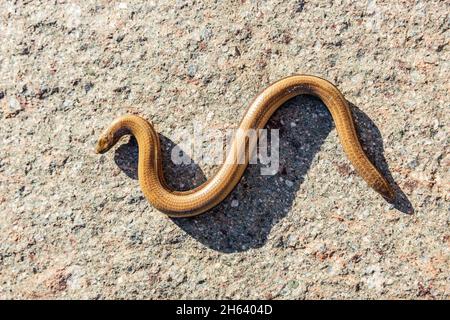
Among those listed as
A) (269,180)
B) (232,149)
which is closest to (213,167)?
(232,149)

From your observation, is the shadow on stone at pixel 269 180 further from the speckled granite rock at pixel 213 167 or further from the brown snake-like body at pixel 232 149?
the brown snake-like body at pixel 232 149

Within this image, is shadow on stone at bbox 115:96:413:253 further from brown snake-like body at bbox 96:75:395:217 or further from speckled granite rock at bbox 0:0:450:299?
brown snake-like body at bbox 96:75:395:217

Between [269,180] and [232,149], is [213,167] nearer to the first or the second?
[232,149]

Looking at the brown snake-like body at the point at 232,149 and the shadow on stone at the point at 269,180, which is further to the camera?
the shadow on stone at the point at 269,180

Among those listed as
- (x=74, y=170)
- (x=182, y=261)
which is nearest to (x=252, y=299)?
(x=182, y=261)

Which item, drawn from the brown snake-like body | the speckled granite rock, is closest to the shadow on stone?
the speckled granite rock

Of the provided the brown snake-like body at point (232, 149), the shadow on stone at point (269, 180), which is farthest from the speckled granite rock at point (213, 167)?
the brown snake-like body at point (232, 149)
